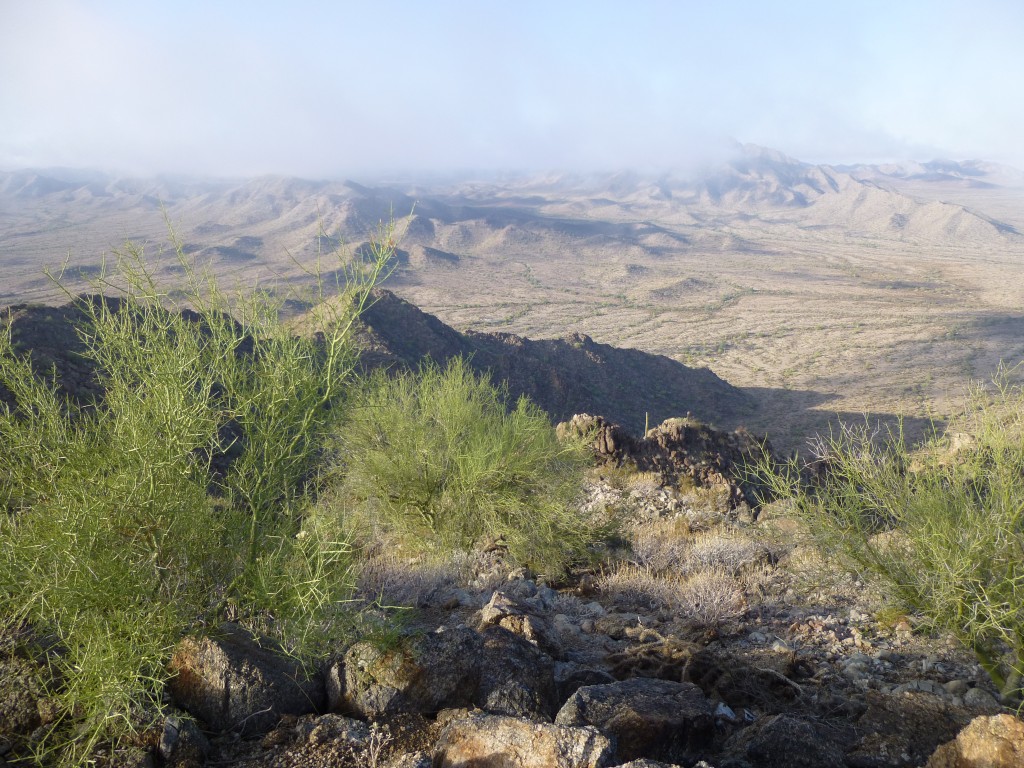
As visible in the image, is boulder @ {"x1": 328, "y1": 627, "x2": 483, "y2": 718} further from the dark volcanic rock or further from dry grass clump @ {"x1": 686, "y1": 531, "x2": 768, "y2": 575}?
the dark volcanic rock

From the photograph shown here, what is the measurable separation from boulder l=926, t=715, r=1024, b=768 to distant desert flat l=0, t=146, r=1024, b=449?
3697 millimetres

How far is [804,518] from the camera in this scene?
5.71 meters

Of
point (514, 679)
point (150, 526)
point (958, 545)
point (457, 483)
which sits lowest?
point (457, 483)

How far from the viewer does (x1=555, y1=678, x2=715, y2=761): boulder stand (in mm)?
3408

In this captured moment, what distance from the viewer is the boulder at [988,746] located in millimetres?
2982

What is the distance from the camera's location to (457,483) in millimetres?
8477

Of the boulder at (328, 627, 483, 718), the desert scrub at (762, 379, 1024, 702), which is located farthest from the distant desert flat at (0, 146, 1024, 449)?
the desert scrub at (762, 379, 1024, 702)

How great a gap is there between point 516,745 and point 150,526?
2271 millimetres

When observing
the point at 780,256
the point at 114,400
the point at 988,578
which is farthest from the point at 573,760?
the point at 780,256

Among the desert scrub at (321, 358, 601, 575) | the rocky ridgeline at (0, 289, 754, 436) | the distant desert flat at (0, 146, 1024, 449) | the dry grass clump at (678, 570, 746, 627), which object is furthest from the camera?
the distant desert flat at (0, 146, 1024, 449)

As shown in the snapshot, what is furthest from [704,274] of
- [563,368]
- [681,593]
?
[681,593]

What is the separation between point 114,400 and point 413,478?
5.04m

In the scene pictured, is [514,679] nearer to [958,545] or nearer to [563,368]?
[958,545]

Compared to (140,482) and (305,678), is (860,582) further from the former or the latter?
(140,482)
